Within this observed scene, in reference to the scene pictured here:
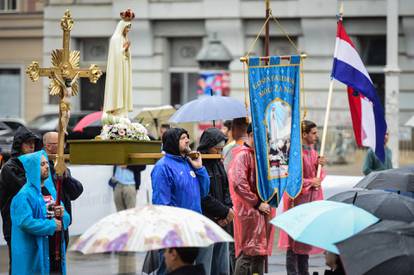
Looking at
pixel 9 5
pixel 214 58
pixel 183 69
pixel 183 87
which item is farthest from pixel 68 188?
pixel 9 5

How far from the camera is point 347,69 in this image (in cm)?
1424

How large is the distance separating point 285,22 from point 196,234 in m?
28.6

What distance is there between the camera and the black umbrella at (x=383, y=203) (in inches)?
332

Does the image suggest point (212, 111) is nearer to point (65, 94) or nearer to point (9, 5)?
point (65, 94)

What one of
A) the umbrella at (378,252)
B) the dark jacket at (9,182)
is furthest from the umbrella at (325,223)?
the dark jacket at (9,182)

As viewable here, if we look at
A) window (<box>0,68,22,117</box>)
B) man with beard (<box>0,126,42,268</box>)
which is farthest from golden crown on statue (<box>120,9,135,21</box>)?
window (<box>0,68,22,117</box>)

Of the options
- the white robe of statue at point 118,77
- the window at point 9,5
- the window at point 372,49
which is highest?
the window at point 9,5

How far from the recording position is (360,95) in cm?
1442

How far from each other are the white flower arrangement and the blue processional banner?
124cm

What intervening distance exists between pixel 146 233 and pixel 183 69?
30470 mm

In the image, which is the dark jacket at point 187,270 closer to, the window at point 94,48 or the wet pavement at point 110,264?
the wet pavement at point 110,264

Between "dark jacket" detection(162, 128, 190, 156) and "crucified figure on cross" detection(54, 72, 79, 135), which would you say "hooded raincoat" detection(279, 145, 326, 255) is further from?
"crucified figure on cross" detection(54, 72, 79, 135)

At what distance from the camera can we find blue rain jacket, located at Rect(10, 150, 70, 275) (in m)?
9.46

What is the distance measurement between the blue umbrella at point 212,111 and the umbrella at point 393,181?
8.78 feet
